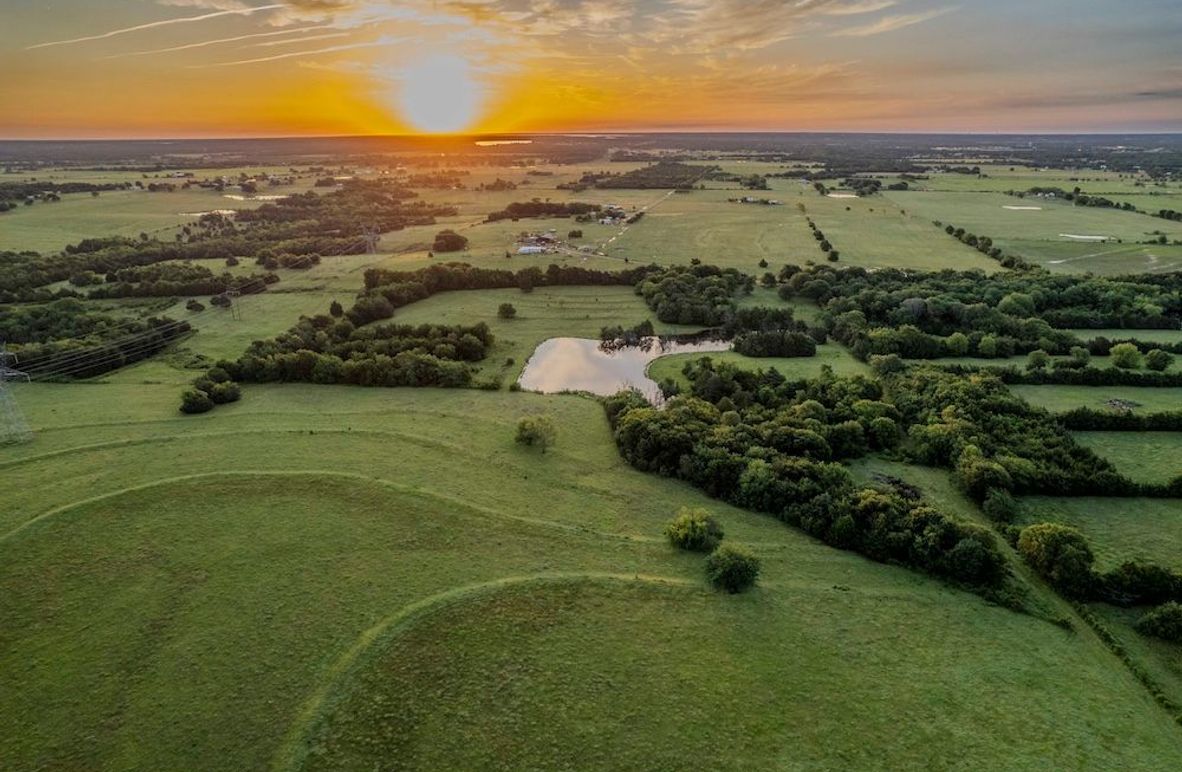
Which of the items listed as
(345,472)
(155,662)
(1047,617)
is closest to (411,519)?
(345,472)

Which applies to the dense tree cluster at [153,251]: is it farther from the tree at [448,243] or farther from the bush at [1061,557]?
the bush at [1061,557]

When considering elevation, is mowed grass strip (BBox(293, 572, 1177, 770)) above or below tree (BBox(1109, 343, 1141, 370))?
below

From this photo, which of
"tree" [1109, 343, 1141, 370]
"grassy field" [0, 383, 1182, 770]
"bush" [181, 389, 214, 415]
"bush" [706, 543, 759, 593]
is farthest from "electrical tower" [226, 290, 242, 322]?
"tree" [1109, 343, 1141, 370]

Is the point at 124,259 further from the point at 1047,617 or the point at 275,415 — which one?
the point at 1047,617

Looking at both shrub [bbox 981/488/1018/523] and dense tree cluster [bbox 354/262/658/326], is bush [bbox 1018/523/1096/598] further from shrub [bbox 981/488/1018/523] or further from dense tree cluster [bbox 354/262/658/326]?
dense tree cluster [bbox 354/262/658/326]

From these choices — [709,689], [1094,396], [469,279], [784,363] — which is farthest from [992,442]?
[469,279]

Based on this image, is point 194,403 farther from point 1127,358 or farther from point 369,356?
point 1127,358

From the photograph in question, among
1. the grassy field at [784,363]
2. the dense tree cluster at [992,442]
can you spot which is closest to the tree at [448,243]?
the grassy field at [784,363]
